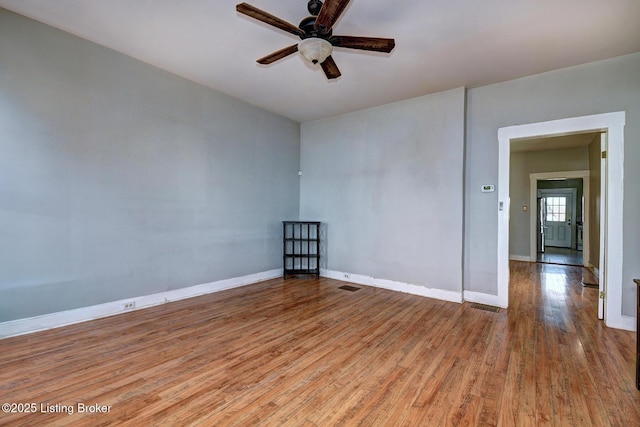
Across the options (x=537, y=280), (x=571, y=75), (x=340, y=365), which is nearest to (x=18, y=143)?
(x=340, y=365)

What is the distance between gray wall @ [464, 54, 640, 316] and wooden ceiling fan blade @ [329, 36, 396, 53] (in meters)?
2.31

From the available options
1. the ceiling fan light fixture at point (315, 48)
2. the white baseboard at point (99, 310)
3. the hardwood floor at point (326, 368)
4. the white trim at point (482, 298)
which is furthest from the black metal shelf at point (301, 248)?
the ceiling fan light fixture at point (315, 48)

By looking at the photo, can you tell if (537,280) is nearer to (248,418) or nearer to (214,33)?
(248,418)

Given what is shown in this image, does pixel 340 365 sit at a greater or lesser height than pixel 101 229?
lesser

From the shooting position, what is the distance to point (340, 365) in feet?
7.56

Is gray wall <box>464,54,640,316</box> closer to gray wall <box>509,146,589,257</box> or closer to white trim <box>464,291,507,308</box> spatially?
white trim <box>464,291,507,308</box>

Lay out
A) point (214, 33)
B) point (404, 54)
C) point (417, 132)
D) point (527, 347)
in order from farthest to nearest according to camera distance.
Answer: point (417, 132) → point (404, 54) → point (214, 33) → point (527, 347)

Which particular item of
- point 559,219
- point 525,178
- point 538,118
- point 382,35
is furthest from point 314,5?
point 559,219

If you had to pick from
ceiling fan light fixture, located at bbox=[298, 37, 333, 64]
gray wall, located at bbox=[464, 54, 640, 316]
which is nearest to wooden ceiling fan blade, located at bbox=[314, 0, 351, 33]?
ceiling fan light fixture, located at bbox=[298, 37, 333, 64]

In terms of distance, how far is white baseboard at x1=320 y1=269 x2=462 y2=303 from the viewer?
4.03 meters

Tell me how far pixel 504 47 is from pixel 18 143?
15.8ft

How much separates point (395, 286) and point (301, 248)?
1.86m

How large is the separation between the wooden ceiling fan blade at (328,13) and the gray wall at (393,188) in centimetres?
260

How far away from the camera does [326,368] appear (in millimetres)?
2256
